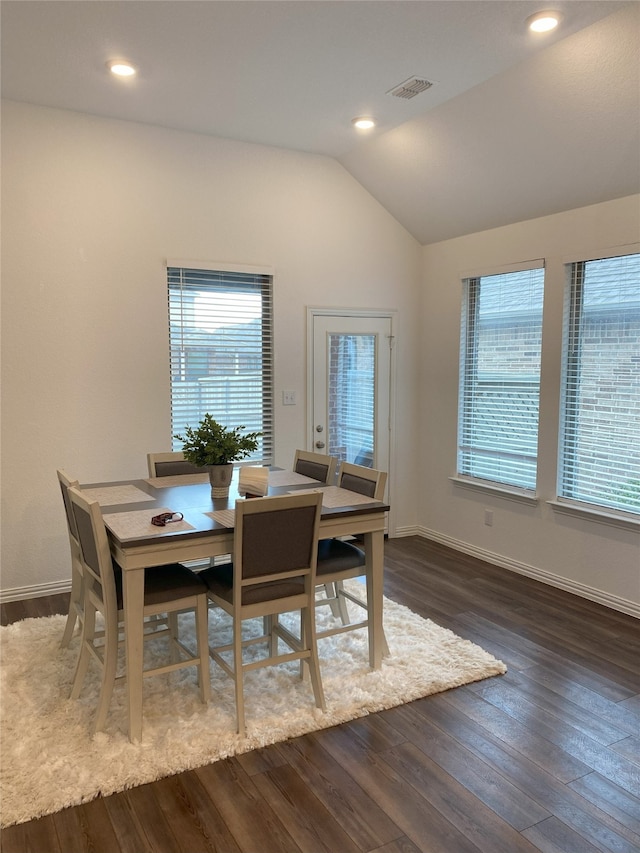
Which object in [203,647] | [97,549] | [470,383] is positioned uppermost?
[470,383]

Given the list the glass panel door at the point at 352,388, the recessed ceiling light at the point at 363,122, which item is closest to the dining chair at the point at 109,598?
the glass panel door at the point at 352,388

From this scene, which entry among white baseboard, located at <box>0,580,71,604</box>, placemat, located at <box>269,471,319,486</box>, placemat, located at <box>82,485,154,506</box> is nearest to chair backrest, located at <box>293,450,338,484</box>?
placemat, located at <box>269,471,319,486</box>

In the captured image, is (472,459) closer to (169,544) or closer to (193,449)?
(193,449)

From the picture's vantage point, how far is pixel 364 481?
3469mm

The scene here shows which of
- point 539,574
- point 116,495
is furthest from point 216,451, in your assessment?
point 539,574

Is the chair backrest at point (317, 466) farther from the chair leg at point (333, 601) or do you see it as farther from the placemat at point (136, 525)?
the placemat at point (136, 525)

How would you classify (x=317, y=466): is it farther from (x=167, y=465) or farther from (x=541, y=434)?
(x=541, y=434)

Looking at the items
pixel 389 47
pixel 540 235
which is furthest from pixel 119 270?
pixel 540 235

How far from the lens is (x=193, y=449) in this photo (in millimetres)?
3273

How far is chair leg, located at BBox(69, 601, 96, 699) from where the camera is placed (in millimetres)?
2836

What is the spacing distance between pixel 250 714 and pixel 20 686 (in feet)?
3.74

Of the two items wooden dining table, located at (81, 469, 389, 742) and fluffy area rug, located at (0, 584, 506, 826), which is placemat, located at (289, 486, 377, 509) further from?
fluffy area rug, located at (0, 584, 506, 826)

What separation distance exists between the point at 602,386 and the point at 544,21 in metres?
2.15

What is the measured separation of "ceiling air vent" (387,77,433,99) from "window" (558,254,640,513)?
154 centimetres
